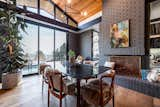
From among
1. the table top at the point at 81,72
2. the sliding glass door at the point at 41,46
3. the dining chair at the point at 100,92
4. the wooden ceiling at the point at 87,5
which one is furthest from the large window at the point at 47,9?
the dining chair at the point at 100,92

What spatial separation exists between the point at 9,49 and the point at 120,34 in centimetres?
388

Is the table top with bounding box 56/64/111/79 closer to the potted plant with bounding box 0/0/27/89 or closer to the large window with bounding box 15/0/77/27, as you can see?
the potted plant with bounding box 0/0/27/89

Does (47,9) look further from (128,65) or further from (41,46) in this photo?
(128,65)

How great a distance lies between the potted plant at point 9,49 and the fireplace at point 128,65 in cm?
348

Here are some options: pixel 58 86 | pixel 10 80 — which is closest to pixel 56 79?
pixel 58 86

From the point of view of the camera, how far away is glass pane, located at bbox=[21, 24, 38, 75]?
590 cm

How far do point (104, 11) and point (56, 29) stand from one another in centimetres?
291

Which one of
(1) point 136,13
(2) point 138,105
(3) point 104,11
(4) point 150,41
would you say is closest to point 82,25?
(3) point 104,11

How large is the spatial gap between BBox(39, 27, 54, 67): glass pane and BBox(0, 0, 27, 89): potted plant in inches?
83.1

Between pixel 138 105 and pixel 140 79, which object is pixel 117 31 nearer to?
pixel 140 79

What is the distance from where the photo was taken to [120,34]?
4949 mm

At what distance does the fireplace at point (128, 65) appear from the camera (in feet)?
14.3

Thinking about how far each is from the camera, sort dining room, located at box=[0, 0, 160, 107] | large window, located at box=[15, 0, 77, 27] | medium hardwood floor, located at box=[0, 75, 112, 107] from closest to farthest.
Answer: dining room, located at box=[0, 0, 160, 107] → medium hardwood floor, located at box=[0, 75, 112, 107] → large window, located at box=[15, 0, 77, 27]

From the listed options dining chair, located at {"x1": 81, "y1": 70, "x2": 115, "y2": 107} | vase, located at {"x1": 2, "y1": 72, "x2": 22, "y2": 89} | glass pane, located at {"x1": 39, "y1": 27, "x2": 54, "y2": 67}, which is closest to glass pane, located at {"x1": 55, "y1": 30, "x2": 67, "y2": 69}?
glass pane, located at {"x1": 39, "y1": 27, "x2": 54, "y2": 67}
